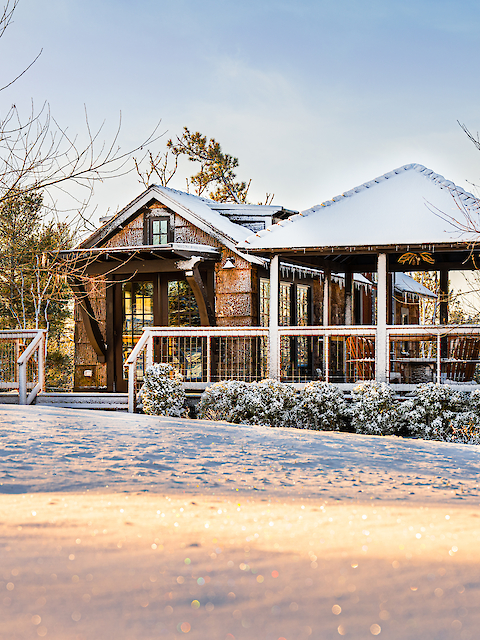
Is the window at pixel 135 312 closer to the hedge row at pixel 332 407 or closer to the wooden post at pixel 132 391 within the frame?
the wooden post at pixel 132 391

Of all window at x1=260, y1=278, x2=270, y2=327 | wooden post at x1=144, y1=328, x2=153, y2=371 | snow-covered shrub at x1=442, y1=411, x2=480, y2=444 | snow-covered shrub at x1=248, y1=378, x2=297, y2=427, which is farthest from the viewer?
window at x1=260, y1=278, x2=270, y2=327

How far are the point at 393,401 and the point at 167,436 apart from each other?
459 centimetres

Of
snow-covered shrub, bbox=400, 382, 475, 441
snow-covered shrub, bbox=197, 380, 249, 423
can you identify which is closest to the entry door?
snow-covered shrub, bbox=197, 380, 249, 423

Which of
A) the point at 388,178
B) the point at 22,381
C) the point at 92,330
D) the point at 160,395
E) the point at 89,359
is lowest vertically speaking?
the point at 160,395

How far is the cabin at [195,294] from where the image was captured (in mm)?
14312

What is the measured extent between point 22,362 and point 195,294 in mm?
4056

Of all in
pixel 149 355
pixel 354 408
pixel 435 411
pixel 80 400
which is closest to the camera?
pixel 435 411

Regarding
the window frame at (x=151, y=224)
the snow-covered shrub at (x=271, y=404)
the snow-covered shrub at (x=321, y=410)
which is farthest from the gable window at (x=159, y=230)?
the snow-covered shrub at (x=321, y=410)

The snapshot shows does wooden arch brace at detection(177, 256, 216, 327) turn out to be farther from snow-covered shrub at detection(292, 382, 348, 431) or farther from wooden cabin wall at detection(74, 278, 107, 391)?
snow-covered shrub at detection(292, 382, 348, 431)

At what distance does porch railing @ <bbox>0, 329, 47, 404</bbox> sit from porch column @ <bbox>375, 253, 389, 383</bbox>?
6917 millimetres

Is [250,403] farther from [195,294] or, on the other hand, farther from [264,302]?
[264,302]

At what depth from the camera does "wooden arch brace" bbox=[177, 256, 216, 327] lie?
1377cm

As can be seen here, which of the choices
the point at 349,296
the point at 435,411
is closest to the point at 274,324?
the point at 435,411

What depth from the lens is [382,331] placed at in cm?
1154
